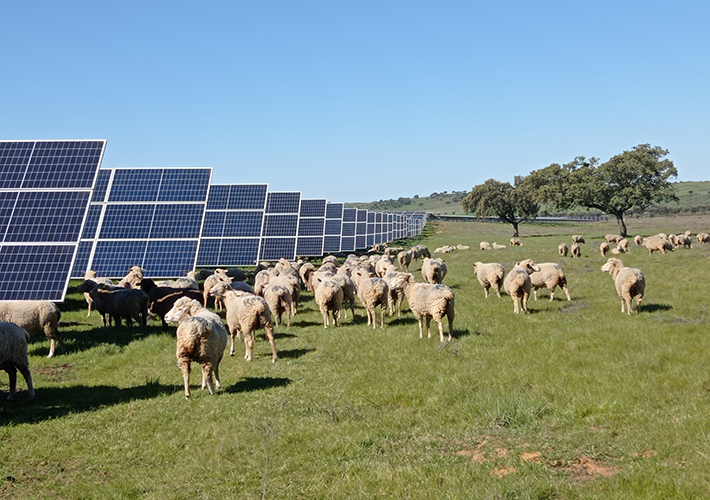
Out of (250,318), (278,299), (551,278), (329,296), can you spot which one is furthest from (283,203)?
(250,318)

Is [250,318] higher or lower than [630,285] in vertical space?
lower

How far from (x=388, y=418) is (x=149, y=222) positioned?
23743 millimetres

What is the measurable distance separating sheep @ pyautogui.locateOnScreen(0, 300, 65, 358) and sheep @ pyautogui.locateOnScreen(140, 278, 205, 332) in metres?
4.15

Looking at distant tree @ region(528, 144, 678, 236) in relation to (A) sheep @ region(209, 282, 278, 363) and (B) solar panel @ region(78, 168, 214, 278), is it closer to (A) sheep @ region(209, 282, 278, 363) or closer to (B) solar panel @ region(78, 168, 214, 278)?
(B) solar panel @ region(78, 168, 214, 278)

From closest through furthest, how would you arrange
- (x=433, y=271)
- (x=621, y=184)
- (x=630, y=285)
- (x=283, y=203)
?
1. (x=630, y=285)
2. (x=433, y=271)
3. (x=283, y=203)
4. (x=621, y=184)

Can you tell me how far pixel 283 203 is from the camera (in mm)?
49375

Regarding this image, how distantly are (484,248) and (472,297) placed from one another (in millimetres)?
39007

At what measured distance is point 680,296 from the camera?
21125 mm

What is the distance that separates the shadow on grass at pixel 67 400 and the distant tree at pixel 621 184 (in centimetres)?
6542

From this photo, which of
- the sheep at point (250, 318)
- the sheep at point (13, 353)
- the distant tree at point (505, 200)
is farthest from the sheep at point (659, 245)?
the sheep at point (13, 353)

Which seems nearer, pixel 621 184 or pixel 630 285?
pixel 630 285

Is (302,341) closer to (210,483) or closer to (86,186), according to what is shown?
(210,483)

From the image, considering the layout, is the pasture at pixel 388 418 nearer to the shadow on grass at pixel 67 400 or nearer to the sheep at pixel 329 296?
the shadow on grass at pixel 67 400

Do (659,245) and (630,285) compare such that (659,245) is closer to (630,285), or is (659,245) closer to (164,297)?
(630,285)
